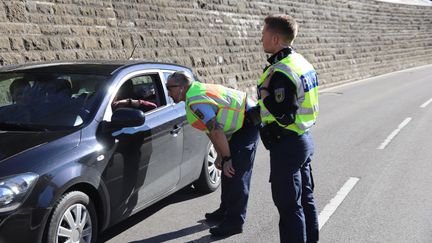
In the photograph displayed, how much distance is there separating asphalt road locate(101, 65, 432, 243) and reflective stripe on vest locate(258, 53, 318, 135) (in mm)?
1344

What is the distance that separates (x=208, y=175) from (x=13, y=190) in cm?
292

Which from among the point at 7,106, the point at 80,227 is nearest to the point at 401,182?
the point at 80,227

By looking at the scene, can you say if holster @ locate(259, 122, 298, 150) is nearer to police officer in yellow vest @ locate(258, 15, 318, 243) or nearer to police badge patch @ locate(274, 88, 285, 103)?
police officer in yellow vest @ locate(258, 15, 318, 243)

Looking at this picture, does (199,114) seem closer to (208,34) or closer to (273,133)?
(273,133)

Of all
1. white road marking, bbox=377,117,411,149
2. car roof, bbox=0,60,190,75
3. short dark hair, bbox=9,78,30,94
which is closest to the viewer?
short dark hair, bbox=9,78,30,94

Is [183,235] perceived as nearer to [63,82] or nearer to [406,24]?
[63,82]

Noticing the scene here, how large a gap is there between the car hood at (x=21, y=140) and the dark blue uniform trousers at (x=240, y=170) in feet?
5.05

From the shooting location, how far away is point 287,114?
3557mm

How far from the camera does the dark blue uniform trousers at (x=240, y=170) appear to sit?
180 inches

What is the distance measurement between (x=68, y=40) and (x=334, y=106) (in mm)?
7708

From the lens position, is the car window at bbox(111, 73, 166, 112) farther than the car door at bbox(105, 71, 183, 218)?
Yes

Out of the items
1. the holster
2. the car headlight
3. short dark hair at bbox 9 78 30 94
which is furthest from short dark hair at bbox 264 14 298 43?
short dark hair at bbox 9 78 30 94

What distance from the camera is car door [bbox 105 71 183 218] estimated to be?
414 cm

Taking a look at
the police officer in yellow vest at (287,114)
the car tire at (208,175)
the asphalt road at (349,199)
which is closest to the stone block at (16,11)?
the asphalt road at (349,199)
